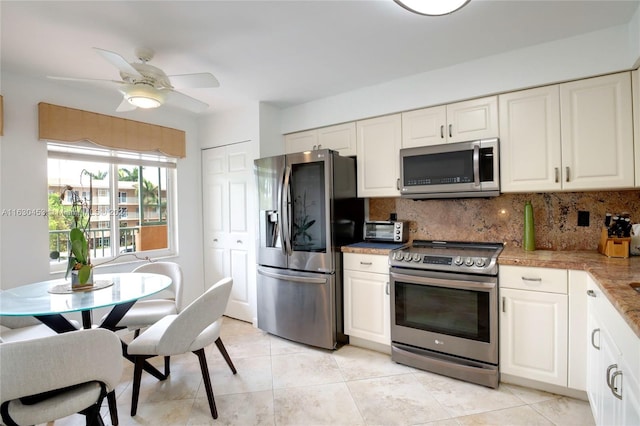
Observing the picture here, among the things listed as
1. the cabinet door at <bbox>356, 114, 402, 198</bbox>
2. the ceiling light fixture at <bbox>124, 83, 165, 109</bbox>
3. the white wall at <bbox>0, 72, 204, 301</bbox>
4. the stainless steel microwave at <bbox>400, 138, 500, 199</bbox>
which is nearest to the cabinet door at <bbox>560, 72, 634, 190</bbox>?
the stainless steel microwave at <bbox>400, 138, 500, 199</bbox>

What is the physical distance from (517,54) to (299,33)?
1568 mm

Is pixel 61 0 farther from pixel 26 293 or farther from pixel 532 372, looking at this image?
pixel 532 372

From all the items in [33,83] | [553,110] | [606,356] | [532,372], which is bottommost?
[532,372]

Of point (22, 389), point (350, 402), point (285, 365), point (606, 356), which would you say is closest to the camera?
point (22, 389)

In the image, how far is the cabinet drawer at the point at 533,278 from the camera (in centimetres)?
195

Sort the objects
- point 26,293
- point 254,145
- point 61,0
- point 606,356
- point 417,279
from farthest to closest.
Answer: point 254,145
point 417,279
point 26,293
point 61,0
point 606,356

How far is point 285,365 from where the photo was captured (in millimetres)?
2537

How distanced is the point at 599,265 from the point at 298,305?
7.07 ft

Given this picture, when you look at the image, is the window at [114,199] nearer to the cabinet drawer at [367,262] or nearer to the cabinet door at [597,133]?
the cabinet drawer at [367,262]

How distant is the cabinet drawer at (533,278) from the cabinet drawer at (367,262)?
841 millimetres

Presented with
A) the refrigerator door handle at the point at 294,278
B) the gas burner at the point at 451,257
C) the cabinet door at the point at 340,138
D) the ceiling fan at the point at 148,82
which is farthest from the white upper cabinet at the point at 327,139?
the ceiling fan at the point at 148,82

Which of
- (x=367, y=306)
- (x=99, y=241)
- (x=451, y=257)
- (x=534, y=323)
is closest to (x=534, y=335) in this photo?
(x=534, y=323)

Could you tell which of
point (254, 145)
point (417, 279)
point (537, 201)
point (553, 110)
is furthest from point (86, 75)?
point (537, 201)

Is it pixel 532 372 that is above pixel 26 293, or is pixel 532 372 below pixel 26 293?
below
